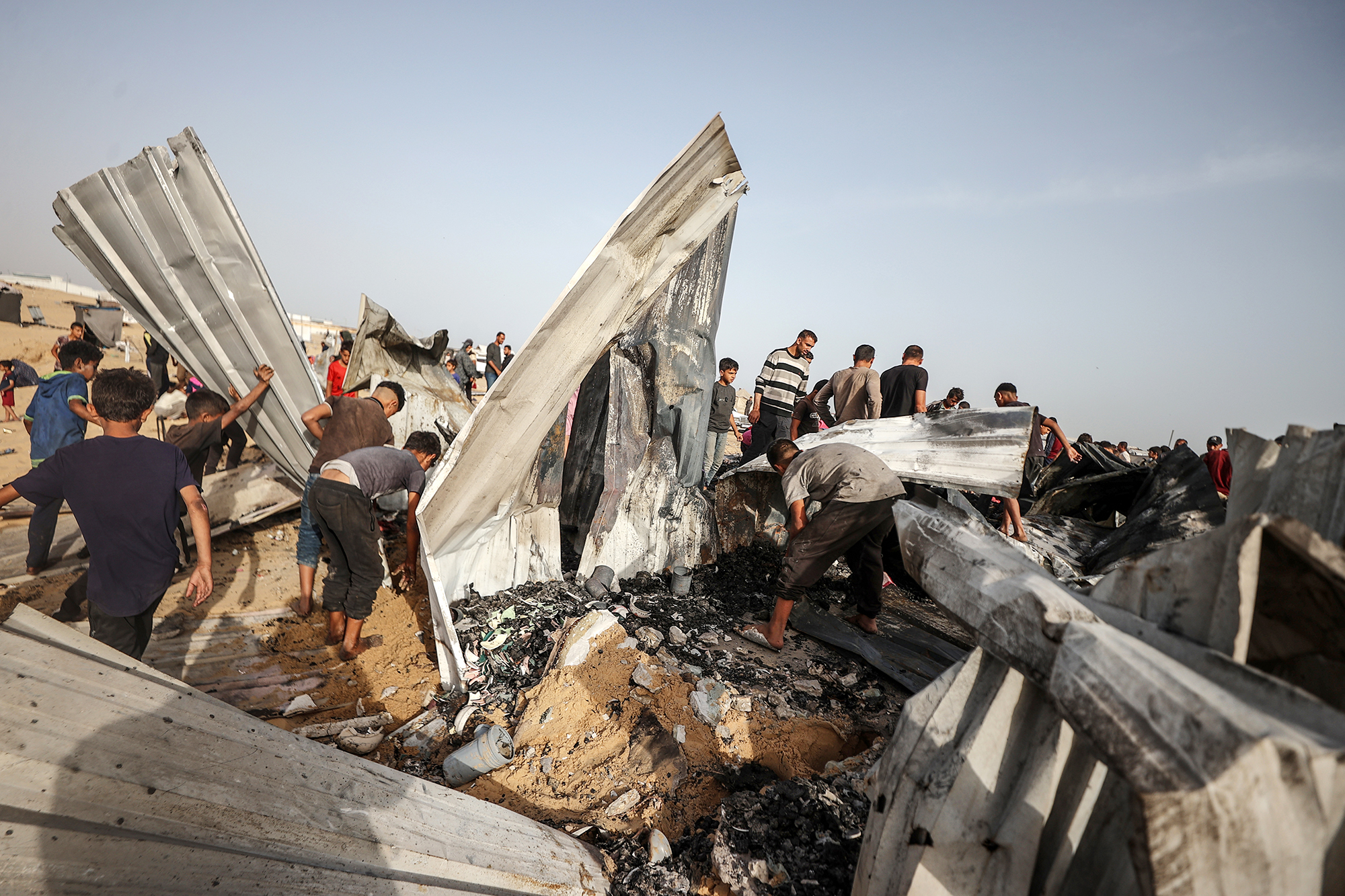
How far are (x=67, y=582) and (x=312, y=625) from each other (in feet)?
5.78

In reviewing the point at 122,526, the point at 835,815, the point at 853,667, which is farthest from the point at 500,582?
the point at 835,815

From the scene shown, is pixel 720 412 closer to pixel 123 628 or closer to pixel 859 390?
pixel 859 390

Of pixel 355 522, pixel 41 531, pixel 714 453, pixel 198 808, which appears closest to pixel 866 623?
pixel 714 453

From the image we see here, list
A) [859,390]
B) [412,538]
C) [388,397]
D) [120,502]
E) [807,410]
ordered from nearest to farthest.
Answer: [120,502] → [412,538] → [388,397] → [859,390] → [807,410]

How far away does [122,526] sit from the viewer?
2377 millimetres

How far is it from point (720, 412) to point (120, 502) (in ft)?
17.2

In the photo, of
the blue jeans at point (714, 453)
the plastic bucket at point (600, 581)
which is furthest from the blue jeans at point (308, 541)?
the blue jeans at point (714, 453)

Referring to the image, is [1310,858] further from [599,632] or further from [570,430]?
[570,430]

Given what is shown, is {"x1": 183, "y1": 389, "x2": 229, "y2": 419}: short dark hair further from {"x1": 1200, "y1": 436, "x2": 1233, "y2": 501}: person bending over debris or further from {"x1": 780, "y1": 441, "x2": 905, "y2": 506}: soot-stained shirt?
{"x1": 1200, "y1": 436, "x2": 1233, "y2": 501}: person bending over debris

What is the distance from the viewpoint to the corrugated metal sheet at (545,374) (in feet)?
10.7

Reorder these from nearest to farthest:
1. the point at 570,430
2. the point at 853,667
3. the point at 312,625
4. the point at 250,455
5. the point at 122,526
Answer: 1. the point at 122,526
2. the point at 853,667
3. the point at 312,625
4. the point at 570,430
5. the point at 250,455

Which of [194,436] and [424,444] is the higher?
[424,444]

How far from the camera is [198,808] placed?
148 centimetres

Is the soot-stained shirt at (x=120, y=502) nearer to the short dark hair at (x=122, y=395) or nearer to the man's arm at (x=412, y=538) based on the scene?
the short dark hair at (x=122, y=395)
